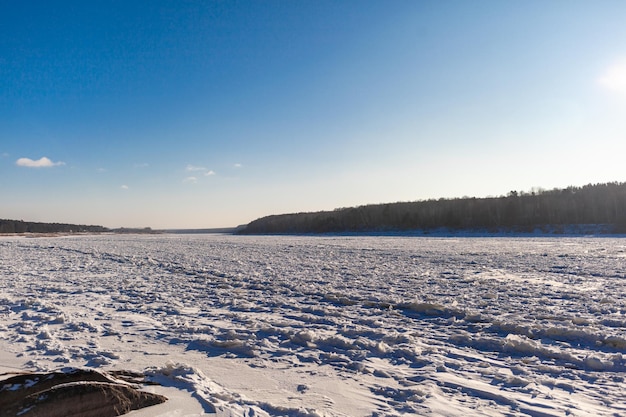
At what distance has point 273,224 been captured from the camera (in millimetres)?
114312

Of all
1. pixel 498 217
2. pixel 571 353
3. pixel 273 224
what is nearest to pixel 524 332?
pixel 571 353

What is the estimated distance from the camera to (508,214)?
64.5m

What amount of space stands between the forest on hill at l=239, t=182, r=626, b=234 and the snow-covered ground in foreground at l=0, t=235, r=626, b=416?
4644 centimetres

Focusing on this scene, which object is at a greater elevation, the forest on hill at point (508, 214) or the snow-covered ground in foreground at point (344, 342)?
the forest on hill at point (508, 214)

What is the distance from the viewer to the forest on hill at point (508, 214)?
53156mm

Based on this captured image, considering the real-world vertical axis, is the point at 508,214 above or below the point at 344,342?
above

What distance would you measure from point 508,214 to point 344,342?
217 feet

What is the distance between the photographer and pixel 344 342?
5734 millimetres

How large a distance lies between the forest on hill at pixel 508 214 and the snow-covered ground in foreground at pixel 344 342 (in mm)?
46442

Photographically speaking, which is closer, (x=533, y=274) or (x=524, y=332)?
(x=524, y=332)

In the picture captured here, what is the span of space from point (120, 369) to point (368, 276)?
9.36 metres

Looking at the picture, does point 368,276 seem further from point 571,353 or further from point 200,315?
point 571,353

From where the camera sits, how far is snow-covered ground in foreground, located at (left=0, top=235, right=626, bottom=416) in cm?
A: 386

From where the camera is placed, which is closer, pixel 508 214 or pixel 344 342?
pixel 344 342
